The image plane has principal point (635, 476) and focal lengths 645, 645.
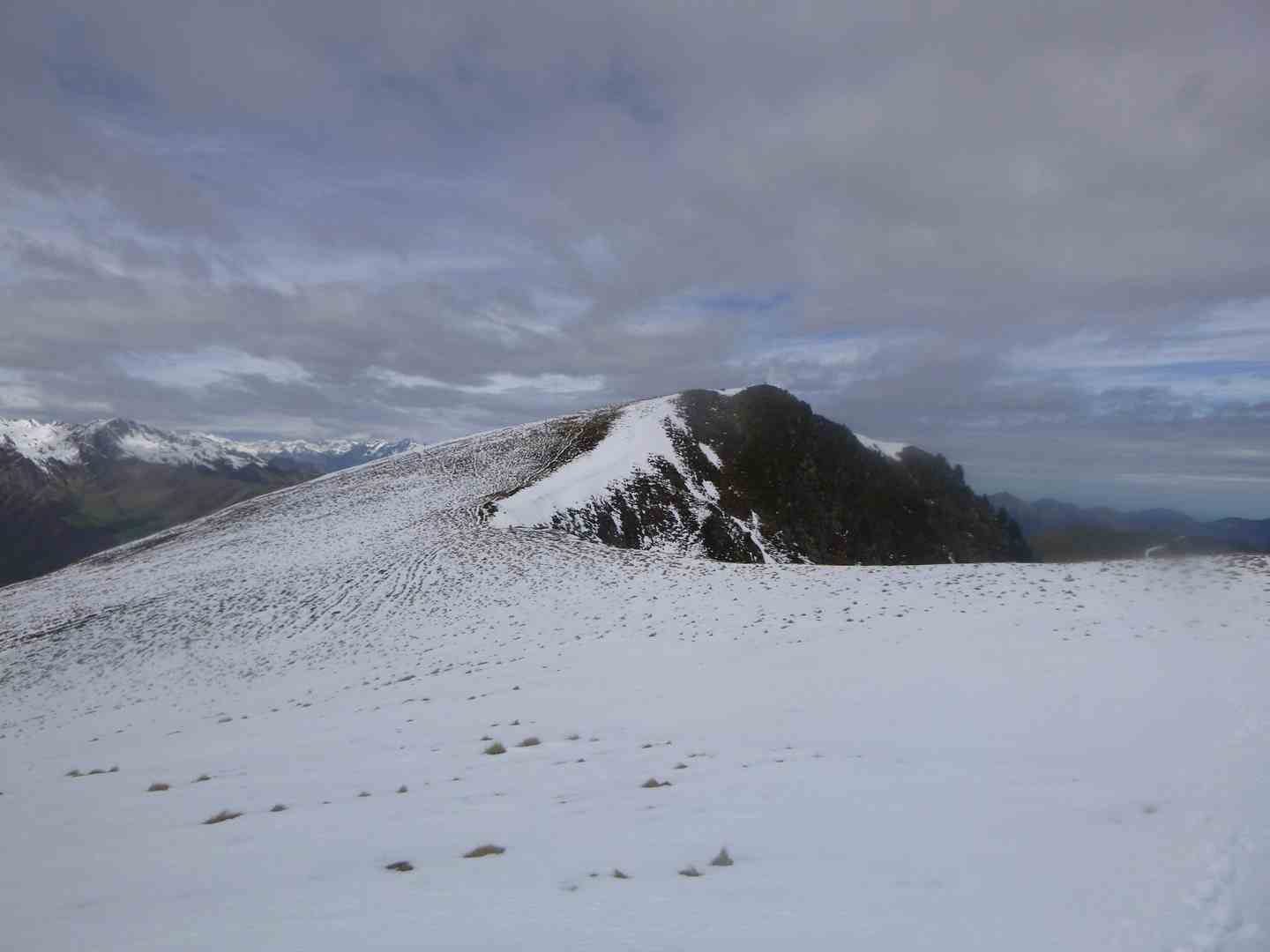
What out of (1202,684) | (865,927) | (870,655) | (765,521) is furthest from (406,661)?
(765,521)

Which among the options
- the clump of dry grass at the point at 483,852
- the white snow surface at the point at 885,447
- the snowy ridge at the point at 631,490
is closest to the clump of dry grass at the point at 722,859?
the clump of dry grass at the point at 483,852

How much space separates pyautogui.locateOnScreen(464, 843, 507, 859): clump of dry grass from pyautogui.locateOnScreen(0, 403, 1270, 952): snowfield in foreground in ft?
0.42

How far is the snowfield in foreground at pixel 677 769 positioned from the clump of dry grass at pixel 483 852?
127mm

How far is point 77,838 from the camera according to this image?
8062mm

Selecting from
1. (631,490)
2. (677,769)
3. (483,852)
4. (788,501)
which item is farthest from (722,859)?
(788,501)

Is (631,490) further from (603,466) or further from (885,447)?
(885,447)

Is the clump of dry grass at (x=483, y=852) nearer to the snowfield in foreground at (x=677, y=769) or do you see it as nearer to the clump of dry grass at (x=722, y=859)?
the snowfield in foreground at (x=677, y=769)

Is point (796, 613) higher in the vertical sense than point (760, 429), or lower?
lower

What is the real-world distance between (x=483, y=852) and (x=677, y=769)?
375 cm

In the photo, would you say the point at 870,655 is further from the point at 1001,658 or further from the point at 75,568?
the point at 75,568

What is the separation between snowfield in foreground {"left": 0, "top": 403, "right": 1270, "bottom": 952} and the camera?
5324 mm

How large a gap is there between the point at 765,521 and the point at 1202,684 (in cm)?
4173

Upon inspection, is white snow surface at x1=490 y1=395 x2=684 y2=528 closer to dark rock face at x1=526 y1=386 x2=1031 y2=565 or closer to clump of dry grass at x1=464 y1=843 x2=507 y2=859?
dark rock face at x1=526 y1=386 x2=1031 y2=565

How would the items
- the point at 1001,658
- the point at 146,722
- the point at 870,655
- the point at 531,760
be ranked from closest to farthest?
the point at 531,760 < the point at 1001,658 < the point at 870,655 < the point at 146,722
